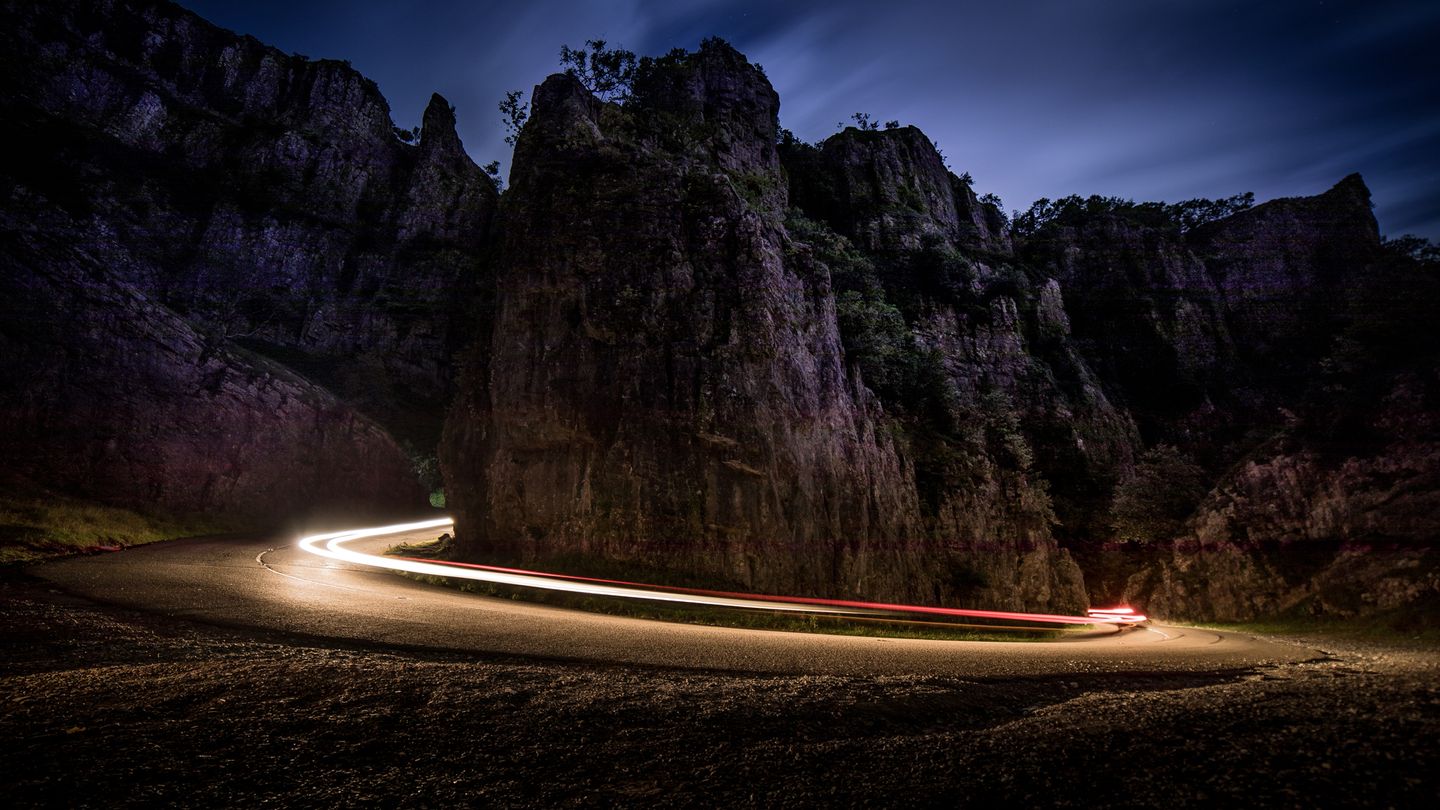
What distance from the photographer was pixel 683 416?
1662 cm

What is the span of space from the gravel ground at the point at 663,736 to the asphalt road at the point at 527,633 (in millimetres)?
1123

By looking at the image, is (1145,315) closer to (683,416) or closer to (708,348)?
(708,348)

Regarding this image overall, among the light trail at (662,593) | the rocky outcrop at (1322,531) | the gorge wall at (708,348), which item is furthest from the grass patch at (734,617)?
the rocky outcrop at (1322,531)

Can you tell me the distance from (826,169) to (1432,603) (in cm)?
3632

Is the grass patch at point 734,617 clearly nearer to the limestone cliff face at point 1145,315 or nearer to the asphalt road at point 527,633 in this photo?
the asphalt road at point 527,633

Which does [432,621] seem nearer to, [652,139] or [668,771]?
[668,771]

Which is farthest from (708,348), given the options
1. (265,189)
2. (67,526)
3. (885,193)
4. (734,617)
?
(265,189)

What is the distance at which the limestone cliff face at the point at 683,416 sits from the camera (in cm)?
1617

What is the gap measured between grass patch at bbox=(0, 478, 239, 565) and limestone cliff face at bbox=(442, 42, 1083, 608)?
951cm

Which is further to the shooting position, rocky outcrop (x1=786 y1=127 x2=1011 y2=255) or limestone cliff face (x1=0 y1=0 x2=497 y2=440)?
limestone cliff face (x1=0 y1=0 x2=497 y2=440)

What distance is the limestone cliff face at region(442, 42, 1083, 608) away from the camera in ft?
53.1

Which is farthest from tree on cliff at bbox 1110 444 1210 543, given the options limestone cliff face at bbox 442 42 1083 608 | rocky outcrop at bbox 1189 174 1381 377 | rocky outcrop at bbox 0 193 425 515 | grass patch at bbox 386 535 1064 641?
rocky outcrop at bbox 0 193 425 515

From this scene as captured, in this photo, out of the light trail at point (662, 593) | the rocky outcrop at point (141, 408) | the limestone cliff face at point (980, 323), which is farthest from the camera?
the limestone cliff face at point (980, 323)

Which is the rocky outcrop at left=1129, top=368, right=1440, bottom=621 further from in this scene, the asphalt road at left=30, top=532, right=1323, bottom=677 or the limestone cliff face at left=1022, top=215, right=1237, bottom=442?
the limestone cliff face at left=1022, top=215, right=1237, bottom=442
